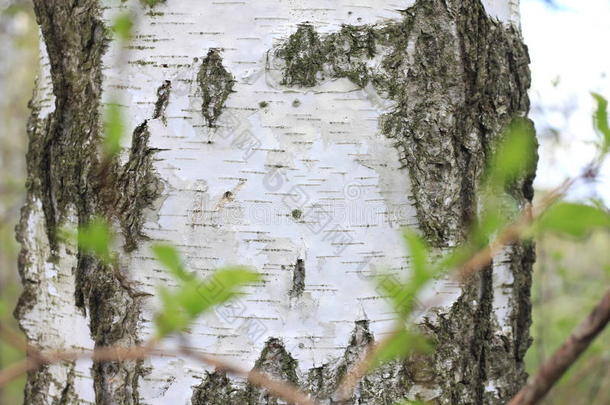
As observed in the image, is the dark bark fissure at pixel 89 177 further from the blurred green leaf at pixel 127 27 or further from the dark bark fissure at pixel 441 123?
the dark bark fissure at pixel 441 123

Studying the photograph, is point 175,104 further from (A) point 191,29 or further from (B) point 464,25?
(B) point 464,25

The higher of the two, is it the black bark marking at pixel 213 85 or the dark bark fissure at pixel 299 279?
the black bark marking at pixel 213 85

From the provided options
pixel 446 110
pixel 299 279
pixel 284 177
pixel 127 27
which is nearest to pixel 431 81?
pixel 446 110

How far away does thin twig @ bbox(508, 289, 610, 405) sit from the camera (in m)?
0.52

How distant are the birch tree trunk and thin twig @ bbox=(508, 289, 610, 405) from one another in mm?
550

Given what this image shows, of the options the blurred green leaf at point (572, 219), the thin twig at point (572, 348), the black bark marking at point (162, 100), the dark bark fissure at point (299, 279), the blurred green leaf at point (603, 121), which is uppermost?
the black bark marking at point (162, 100)

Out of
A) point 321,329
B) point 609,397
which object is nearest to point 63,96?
point 321,329

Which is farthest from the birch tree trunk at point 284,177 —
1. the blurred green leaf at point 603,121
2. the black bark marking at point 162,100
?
the blurred green leaf at point 603,121

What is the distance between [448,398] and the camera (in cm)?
116

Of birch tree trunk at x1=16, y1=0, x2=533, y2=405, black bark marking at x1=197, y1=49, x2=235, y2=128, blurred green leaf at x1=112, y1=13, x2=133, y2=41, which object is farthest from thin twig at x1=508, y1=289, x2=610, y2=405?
blurred green leaf at x1=112, y1=13, x2=133, y2=41

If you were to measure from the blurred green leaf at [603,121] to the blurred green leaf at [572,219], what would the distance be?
3.1 inches

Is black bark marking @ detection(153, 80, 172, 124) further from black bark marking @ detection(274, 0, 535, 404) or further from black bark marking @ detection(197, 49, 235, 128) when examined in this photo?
black bark marking @ detection(274, 0, 535, 404)

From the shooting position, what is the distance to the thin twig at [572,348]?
519mm

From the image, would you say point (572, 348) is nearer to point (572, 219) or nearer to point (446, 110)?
point (572, 219)
